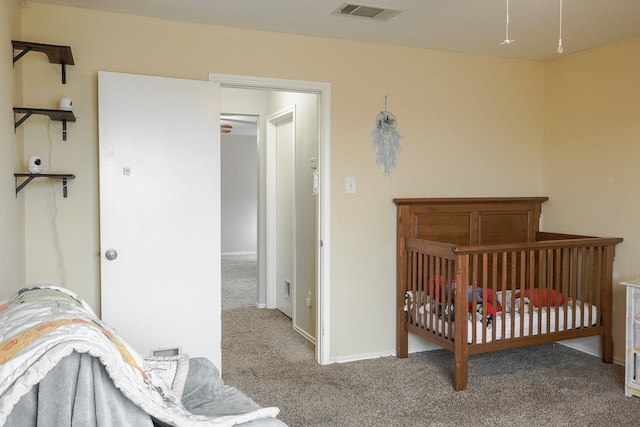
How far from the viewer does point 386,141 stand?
3.85 meters

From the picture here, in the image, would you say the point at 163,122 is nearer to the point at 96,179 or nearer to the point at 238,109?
the point at 96,179

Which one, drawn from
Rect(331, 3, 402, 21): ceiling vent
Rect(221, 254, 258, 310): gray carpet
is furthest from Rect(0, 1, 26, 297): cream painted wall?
Rect(221, 254, 258, 310): gray carpet

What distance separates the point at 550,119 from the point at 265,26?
241cm

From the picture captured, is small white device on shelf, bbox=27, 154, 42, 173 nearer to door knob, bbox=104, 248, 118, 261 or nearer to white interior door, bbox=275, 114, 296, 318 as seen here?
door knob, bbox=104, 248, 118, 261

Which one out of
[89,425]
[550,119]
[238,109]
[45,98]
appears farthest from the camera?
[238,109]

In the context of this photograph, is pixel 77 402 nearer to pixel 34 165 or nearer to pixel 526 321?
pixel 34 165

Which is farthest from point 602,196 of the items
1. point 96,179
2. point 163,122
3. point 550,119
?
point 96,179

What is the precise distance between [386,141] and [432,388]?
66.5 inches

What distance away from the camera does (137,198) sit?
3.13 meters

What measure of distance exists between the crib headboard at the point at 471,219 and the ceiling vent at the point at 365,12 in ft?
4.13

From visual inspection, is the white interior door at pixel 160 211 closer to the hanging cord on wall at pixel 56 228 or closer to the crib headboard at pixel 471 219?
the hanging cord on wall at pixel 56 228

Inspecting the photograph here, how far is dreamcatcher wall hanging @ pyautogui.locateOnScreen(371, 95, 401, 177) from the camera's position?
3.82m

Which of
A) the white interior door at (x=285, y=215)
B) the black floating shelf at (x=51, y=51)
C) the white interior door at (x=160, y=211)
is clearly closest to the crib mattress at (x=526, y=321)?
the white interior door at (x=160, y=211)

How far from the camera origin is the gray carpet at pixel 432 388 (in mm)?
2863
